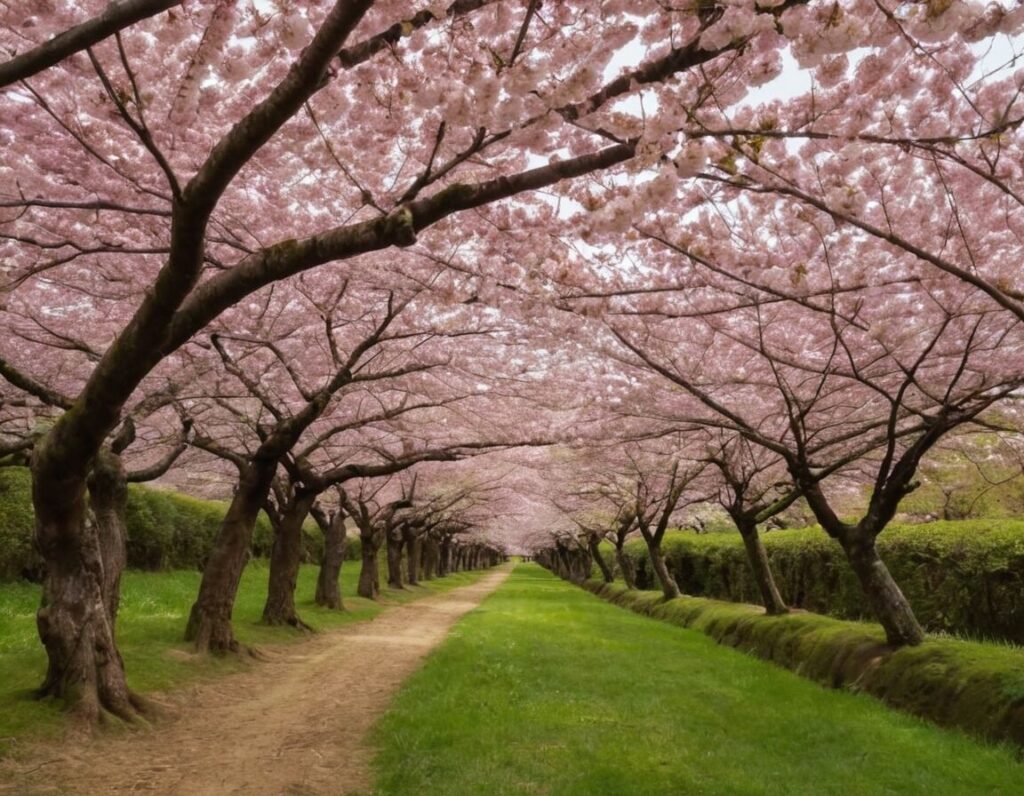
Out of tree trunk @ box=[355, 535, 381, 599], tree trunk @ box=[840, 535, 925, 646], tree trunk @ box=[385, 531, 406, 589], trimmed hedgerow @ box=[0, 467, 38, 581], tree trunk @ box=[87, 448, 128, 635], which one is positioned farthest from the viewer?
tree trunk @ box=[385, 531, 406, 589]

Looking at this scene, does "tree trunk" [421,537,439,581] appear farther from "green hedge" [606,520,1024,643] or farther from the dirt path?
the dirt path

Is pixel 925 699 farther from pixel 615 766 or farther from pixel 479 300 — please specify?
pixel 479 300

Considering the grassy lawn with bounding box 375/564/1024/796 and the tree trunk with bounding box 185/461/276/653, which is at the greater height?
the tree trunk with bounding box 185/461/276/653

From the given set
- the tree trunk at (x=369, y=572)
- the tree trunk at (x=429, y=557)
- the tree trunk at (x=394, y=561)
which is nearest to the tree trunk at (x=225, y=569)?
the tree trunk at (x=369, y=572)

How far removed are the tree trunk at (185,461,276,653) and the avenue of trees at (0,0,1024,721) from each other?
5 centimetres

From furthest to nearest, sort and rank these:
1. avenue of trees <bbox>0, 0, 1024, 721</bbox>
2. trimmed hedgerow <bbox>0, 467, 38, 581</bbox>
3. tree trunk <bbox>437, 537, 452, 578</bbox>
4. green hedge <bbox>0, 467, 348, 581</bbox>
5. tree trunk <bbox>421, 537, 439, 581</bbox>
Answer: tree trunk <bbox>437, 537, 452, 578</bbox>
tree trunk <bbox>421, 537, 439, 581</bbox>
green hedge <bbox>0, 467, 348, 581</bbox>
trimmed hedgerow <bbox>0, 467, 38, 581</bbox>
avenue of trees <bbox>0, 0, 1024, 721</bbox>

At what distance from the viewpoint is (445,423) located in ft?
57.7

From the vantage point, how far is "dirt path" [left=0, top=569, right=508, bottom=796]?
5922 mm

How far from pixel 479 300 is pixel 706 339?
362cm

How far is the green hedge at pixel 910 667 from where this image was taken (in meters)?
7.36

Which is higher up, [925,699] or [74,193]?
[74,193]

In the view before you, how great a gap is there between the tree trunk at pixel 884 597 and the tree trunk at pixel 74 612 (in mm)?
9479

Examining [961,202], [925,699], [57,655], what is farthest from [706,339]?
[57,655]

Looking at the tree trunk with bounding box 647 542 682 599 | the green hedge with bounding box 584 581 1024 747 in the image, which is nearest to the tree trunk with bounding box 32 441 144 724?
the green hedge with bounding box 584 581 1024 747
